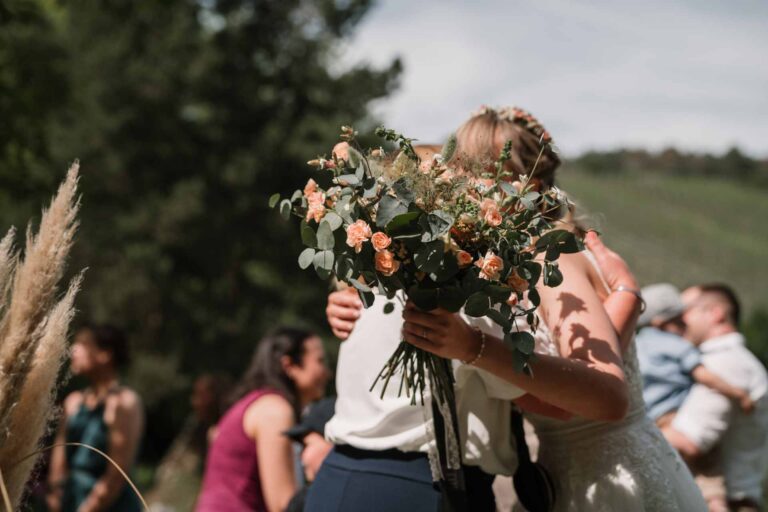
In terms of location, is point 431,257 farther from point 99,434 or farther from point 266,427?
point 99,434

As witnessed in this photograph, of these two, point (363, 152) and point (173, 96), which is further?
point (173, 96)

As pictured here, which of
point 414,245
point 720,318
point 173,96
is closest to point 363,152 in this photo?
point 414,245

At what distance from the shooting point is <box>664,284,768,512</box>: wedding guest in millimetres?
4871

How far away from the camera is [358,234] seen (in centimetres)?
201

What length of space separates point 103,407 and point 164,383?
1574 centimetres

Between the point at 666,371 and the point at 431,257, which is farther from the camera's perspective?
the point at 666,371

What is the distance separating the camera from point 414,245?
80.4 inches

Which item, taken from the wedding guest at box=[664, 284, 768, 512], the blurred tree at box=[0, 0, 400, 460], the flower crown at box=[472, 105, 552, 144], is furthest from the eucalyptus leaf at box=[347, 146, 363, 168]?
the blurred tree at box=[0, 0, 400, 460]

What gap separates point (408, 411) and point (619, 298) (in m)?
0.74

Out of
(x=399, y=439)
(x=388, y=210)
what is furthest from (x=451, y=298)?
(x=399, y=439)

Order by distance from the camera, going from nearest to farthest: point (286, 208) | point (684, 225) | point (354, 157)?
point (354, 157) < point (286, 208) < point (684, 225)

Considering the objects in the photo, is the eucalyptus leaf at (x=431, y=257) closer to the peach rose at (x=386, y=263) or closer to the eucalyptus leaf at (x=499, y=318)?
the peach rose at (x=386, y=263)

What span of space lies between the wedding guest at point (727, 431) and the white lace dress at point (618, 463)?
91.2 inches

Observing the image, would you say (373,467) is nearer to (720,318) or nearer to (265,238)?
(720,318)
